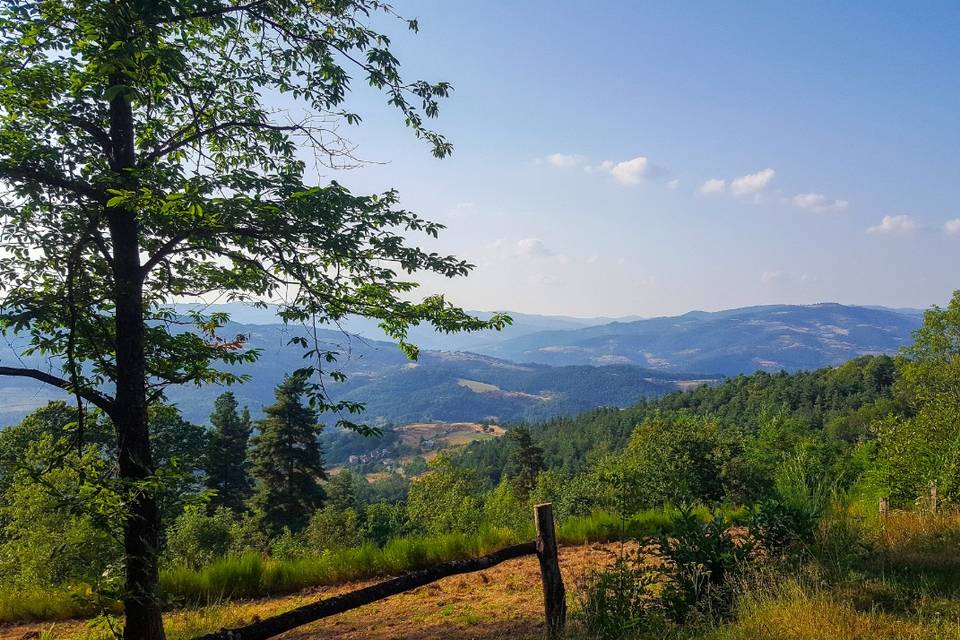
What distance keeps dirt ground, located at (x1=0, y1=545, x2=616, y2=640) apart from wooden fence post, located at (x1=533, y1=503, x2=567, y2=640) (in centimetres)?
21

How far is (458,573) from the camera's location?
4.57m

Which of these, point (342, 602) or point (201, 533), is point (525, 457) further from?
point (342, 602)

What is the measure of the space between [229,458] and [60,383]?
1530 inches

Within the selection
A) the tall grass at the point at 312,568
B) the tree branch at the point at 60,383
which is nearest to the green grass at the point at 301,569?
the tall grass at the point at 312,568

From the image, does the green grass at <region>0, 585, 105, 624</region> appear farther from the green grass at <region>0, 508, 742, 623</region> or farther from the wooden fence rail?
the wooden fence rail

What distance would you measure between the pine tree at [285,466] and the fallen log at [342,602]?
29.7 m

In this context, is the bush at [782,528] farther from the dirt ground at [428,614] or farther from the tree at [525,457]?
the tree at [525,457]

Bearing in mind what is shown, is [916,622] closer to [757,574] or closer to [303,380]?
[757,574]

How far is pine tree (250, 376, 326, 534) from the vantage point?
32.3 metres

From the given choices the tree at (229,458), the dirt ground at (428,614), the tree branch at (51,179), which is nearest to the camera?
the tree branch at (51,179)

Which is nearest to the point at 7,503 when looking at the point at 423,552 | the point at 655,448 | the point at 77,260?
the point at 423,552

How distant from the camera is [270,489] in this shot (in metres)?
32.4

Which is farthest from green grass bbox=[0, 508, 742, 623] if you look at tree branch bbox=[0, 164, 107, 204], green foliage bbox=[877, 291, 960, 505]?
tree branch bbox=[0, 164, 107, 204]

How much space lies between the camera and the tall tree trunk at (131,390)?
4410 mm
